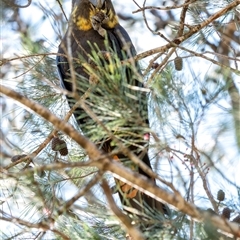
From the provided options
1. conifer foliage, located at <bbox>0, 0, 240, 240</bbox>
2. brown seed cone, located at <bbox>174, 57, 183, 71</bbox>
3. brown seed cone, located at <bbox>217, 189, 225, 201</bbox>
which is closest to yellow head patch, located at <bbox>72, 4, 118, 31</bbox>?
conifer foliage, located at <bbox>0, 0, 240, 240</bbox>

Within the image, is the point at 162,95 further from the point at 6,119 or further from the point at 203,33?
the point at 6,119

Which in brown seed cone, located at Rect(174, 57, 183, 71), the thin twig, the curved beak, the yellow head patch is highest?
the curved beak

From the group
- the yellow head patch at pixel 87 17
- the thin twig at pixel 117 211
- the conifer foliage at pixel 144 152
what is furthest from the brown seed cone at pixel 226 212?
the yellow head patch at pixel 87 17

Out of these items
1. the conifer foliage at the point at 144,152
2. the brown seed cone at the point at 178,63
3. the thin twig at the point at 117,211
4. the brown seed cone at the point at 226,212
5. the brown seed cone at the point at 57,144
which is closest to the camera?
the thin twig at the point at 117,211

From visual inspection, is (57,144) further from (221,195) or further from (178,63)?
(221,195)

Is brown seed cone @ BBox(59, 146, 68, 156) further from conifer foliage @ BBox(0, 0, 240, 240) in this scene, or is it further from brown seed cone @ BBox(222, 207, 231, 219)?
brown seed cone @ BBox(222, 207, 231, 219)

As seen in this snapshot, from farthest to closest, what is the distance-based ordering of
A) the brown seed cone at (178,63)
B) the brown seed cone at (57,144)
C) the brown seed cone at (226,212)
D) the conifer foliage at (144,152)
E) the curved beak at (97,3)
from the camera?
1. the curved beak at (97,3)
2. the brown seed cone at (57,144)
3. the brown seed cone at (178,63)
4. the brown seed cone at (226,212)
5. the conifer foliage at (144,152)

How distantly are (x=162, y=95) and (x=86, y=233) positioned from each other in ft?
1.28

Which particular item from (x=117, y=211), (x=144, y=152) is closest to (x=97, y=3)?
(x=144, y=152)

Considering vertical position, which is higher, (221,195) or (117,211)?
(221,195)

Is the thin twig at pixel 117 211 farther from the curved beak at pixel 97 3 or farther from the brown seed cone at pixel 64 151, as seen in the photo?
the curved beak at pixel 97 3

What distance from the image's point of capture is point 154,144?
1341 mm

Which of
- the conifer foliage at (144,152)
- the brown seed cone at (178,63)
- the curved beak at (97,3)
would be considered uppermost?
the curved beak at (97,3)

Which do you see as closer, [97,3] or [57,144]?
[57,144]
